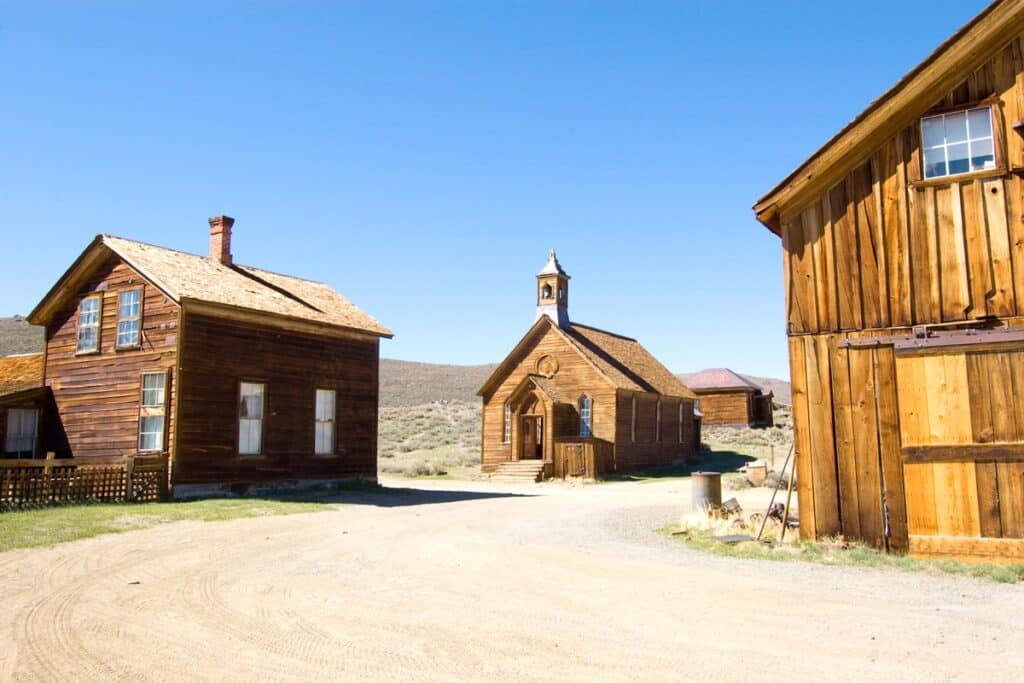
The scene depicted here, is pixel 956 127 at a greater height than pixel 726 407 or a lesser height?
greater

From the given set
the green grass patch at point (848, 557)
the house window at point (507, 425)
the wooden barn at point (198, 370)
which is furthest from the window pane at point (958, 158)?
the house window at point (507, 425)

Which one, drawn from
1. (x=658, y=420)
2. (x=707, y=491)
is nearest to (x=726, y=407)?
(x=658, y=420)

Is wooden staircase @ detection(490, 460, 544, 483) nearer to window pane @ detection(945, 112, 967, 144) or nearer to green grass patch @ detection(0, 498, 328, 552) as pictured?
green grass patch @ detection(0, 498, 328, 552)

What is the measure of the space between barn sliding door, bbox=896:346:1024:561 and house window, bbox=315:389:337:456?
16.4 meters

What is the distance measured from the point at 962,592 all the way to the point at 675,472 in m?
29.5

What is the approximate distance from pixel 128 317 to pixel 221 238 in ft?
14.3

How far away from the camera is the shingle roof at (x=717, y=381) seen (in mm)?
54469

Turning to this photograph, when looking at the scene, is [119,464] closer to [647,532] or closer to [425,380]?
[647,532]

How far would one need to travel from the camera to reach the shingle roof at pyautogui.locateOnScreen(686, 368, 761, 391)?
54.5 m

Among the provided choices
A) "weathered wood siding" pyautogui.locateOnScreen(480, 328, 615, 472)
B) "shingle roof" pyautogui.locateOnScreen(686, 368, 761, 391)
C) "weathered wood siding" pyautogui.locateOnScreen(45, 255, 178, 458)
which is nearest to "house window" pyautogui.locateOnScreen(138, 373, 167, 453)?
"weathered wood siding" pyautogui.locateOnScreen(45, 255, 178, 458)

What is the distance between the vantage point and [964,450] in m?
10.5

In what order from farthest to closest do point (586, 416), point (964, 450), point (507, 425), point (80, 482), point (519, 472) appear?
point (507, 425)
point (586, 416)
point (519, 472)
point (80, 482)
point (964, 450)

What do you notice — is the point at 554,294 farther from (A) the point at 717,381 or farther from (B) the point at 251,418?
(A) the point at 717,381

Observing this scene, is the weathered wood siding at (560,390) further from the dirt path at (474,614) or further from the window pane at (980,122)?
the window pane at (980,122)
